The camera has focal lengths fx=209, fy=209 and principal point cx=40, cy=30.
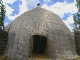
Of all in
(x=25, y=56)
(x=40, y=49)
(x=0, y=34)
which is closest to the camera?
(x=25, y=56)

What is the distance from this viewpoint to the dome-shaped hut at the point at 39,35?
2043cm

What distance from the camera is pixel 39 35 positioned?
2144 cm

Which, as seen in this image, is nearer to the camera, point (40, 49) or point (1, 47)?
point (1, 47)

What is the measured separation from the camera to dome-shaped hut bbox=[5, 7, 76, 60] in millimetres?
20434

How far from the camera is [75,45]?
2288 cm

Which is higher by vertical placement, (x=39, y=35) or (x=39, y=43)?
(x=39, y=35)

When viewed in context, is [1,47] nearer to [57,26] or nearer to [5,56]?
[5,56]

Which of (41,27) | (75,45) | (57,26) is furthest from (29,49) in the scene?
(75,45)

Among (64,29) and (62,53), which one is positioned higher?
(64,29)

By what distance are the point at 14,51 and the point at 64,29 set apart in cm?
582

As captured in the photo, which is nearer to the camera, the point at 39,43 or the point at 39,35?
the point at 39,35

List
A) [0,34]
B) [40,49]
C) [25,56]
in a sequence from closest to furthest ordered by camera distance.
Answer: [25,56]
[0,34]
[40,49]

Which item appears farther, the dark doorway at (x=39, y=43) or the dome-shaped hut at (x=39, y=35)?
the dark doorway at (x=39, y=43)

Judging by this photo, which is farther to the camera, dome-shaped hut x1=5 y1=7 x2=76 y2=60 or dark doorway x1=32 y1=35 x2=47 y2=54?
dark doorway x1=32 y1=35 x2=47 y2=54
